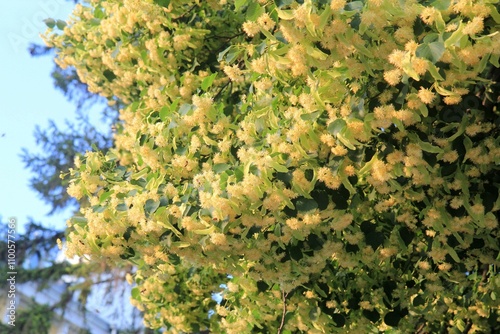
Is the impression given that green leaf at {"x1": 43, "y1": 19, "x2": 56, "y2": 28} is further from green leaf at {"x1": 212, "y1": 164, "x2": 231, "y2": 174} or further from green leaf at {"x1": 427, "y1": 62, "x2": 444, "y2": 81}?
green leaf at {"x1": 427, "y1": 62, "x2": 444, "y2": 81}

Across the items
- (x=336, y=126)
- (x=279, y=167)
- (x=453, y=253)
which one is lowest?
(x=453, y=253)

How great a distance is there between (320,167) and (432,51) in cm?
80

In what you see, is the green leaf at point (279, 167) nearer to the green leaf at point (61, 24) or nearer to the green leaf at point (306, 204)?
the green leaf at point (306, 204)

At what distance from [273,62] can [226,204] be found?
2.60 ft

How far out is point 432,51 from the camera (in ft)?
9.75

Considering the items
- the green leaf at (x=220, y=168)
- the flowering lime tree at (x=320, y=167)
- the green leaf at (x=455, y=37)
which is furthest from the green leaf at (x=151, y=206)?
the green leaf at (x=455, y=37)

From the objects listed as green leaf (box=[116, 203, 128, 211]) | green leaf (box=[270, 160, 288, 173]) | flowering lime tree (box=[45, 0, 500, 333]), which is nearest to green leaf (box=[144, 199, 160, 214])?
flowering lime tree (box=[45, 0, 500, 333])

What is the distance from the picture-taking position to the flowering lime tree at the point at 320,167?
10.5 ft

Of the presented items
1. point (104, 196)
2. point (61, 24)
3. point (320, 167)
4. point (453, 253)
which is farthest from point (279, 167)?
point (61, 24)

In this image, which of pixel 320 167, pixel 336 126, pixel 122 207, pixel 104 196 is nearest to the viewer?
pixel 336 126

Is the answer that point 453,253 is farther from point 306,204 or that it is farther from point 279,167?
point 279,167

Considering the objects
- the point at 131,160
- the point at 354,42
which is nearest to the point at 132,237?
the point at 354,42

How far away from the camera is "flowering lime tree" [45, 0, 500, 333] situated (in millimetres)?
3215

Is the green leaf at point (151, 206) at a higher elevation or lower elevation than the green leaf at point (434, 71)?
lower
